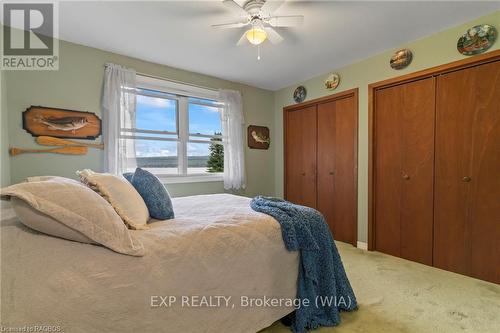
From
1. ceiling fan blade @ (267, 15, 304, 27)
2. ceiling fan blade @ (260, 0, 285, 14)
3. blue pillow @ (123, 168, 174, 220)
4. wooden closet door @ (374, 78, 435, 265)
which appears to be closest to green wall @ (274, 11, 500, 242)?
wooden closet door @ (374, 78, 435, 265)

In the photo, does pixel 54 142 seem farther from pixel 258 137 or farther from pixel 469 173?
pixel 469 173

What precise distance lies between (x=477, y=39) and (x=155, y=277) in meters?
3.20

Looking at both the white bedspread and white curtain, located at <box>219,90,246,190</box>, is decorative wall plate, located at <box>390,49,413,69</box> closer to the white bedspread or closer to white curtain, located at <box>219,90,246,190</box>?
white curtain, located at <box>219,90,246,190</box>

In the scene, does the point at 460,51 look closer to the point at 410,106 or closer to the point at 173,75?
the point at 410,106

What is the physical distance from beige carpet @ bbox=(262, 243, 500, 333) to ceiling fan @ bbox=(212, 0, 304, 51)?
2.23 metres

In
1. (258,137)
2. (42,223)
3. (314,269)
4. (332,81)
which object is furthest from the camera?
(258,137)

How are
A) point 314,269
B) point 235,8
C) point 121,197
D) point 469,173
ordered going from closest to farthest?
point 121,197 < point 314,269 < point 235,8 < point 469,173

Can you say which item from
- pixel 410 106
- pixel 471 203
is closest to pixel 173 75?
pixel 410 106

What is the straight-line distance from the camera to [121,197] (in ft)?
4.50

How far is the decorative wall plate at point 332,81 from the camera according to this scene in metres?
3.34

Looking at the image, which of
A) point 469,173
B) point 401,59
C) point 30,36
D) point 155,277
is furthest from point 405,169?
point 30,36

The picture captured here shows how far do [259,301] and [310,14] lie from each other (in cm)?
229

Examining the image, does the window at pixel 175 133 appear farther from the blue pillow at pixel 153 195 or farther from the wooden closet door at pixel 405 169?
the wooden closet door at pixel 405 169

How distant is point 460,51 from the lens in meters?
2.29
